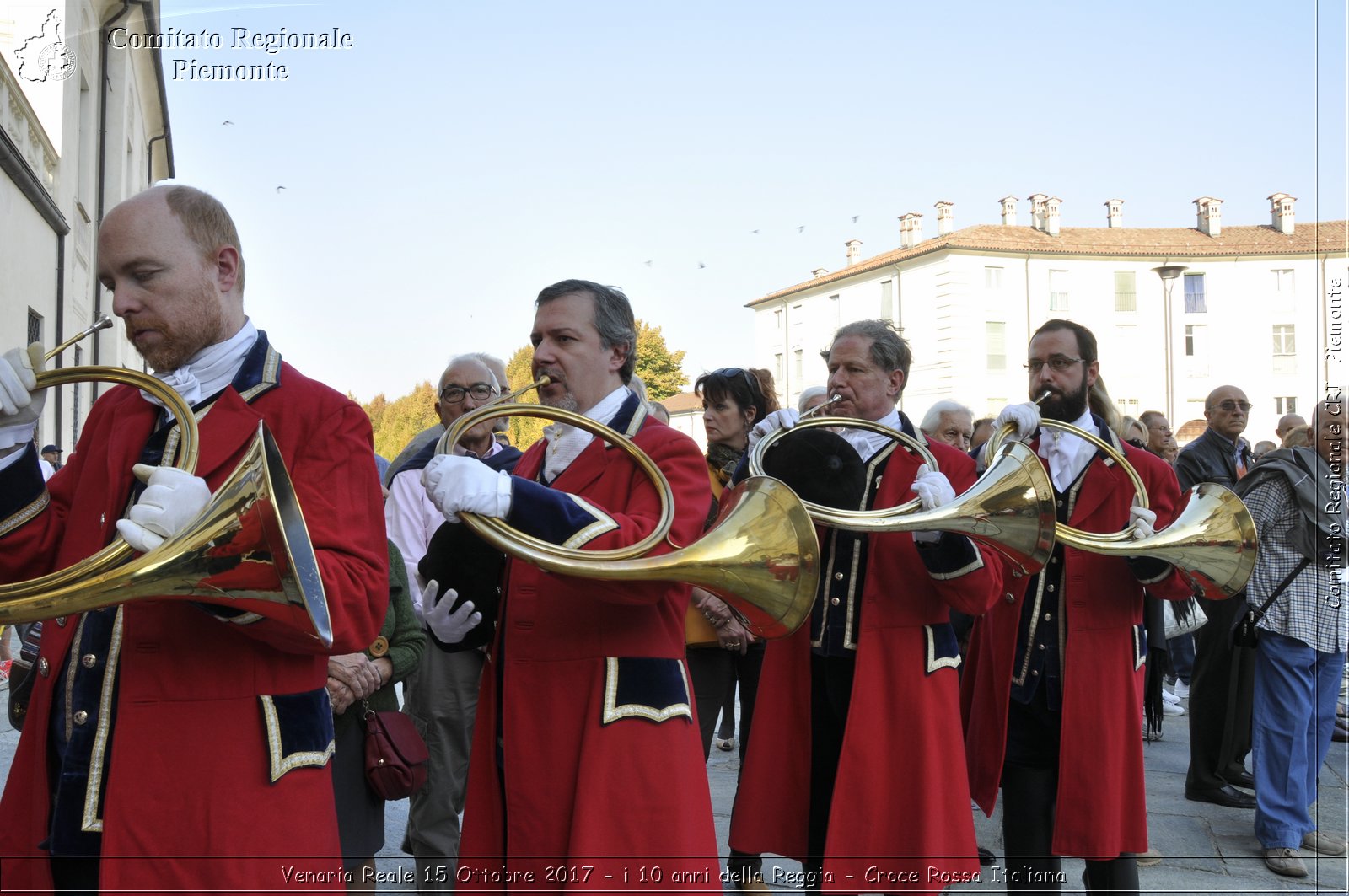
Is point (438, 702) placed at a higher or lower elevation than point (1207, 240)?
lower

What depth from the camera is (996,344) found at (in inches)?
1743

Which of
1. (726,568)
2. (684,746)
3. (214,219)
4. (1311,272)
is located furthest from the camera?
(1311,272)

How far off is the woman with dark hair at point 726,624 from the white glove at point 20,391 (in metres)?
2.75

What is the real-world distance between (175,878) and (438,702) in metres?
2.43

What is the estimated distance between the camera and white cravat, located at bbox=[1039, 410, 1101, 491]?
4012 mm

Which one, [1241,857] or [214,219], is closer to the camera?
[214,219]

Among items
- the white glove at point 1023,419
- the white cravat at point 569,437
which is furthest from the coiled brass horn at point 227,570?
the white glove at point 1023,419

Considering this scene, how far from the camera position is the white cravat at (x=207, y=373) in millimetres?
2223

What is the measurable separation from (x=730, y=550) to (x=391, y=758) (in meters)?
1.48

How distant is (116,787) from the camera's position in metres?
1.99

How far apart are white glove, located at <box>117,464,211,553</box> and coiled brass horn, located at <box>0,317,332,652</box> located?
0.08 feet

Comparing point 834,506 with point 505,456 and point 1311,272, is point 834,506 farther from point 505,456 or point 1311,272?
point 1311,272

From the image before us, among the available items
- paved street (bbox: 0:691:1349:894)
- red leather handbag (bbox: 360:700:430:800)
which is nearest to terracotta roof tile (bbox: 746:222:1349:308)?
paved street (bbox: 0:691:1349:894)

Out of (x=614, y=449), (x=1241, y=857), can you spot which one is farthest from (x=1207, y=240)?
(x=614, y=449)
